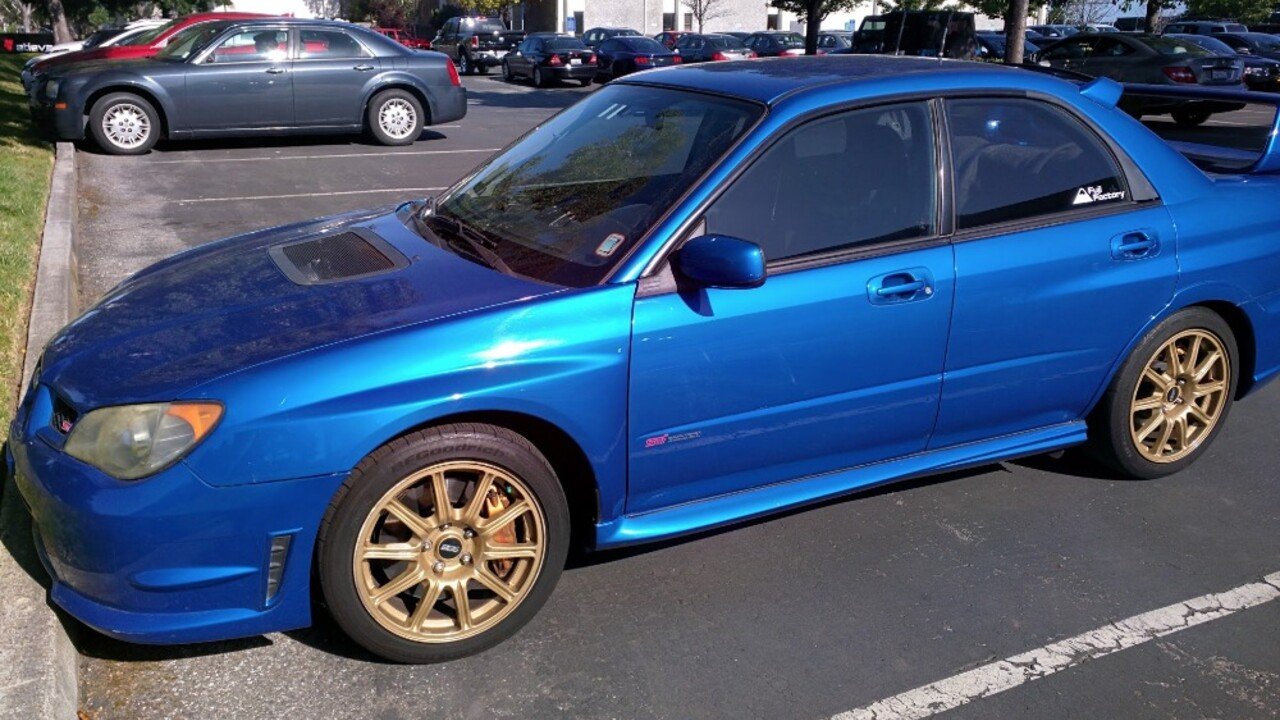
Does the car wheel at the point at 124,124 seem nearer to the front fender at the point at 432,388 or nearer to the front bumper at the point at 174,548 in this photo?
the front bumper at the point at 174,548

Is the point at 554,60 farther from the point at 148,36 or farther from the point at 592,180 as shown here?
the point at 592,180

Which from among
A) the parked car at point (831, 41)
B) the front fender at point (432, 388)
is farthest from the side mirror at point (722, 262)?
the parked car at point (831, 41)

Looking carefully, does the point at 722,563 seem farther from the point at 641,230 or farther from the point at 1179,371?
the point at 1179,371

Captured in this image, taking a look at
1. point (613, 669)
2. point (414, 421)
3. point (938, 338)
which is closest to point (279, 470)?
point (414, 421)

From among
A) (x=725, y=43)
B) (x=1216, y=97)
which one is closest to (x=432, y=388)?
(x=1216, y=97)

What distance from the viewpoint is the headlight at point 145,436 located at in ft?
9.67

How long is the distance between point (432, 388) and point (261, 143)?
43.0 ft

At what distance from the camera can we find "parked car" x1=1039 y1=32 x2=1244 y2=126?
62.7ft

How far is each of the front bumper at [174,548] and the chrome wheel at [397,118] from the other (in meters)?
12.2

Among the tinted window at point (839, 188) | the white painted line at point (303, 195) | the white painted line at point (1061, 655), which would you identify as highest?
the tinted window at point (839, 188)

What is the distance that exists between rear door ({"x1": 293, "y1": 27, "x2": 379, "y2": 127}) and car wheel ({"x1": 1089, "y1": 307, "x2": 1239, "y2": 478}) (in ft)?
38.8

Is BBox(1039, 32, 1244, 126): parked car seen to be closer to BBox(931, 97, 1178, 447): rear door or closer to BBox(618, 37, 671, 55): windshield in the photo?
BBox(618, 37, 671, 55): windshield

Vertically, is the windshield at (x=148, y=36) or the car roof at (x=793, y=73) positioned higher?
the windshield at (x=148, y=36)

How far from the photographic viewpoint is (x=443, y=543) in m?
3.27
